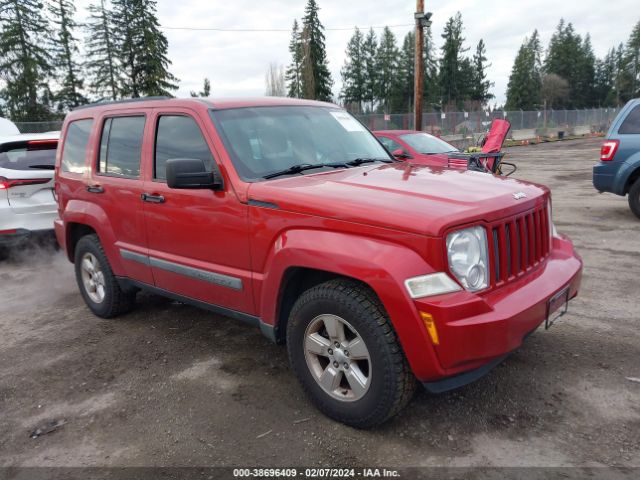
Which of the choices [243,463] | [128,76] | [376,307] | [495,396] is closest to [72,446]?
[243,463]

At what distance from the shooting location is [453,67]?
300ft

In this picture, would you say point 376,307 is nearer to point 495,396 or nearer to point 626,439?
point 495,396

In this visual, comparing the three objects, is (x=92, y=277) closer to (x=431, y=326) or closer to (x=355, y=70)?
(x=431, y=326)

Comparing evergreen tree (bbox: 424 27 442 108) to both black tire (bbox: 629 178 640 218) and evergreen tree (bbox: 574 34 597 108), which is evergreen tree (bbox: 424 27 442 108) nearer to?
evergreen tree (bbox: 574 34 597 108)

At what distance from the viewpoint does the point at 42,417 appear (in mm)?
3340

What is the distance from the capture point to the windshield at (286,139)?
3561 millimetres

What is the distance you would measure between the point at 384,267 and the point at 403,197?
478 mm

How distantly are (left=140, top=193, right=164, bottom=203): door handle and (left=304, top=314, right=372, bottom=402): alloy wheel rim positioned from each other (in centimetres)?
164

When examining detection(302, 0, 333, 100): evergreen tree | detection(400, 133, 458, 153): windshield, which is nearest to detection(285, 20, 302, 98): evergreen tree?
detection(302, 0, 333, 100): evergreen tree

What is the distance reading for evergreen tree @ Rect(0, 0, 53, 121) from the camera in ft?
137

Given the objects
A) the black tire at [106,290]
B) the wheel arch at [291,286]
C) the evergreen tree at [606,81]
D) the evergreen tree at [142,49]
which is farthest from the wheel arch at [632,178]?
the evergreen tree at [606,81]

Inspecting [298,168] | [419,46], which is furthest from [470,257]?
[419,46]

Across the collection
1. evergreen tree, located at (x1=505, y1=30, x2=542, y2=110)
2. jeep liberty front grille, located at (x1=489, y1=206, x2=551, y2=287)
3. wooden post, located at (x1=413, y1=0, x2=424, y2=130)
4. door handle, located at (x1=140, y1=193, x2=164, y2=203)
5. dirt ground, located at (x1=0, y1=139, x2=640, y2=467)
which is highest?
evergreen tree, located at (x1=505, y1=30, x2=542, y2=110)

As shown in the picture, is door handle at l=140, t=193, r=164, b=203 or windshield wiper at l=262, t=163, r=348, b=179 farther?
door handle at l=140, t=193, r=164, b=203
